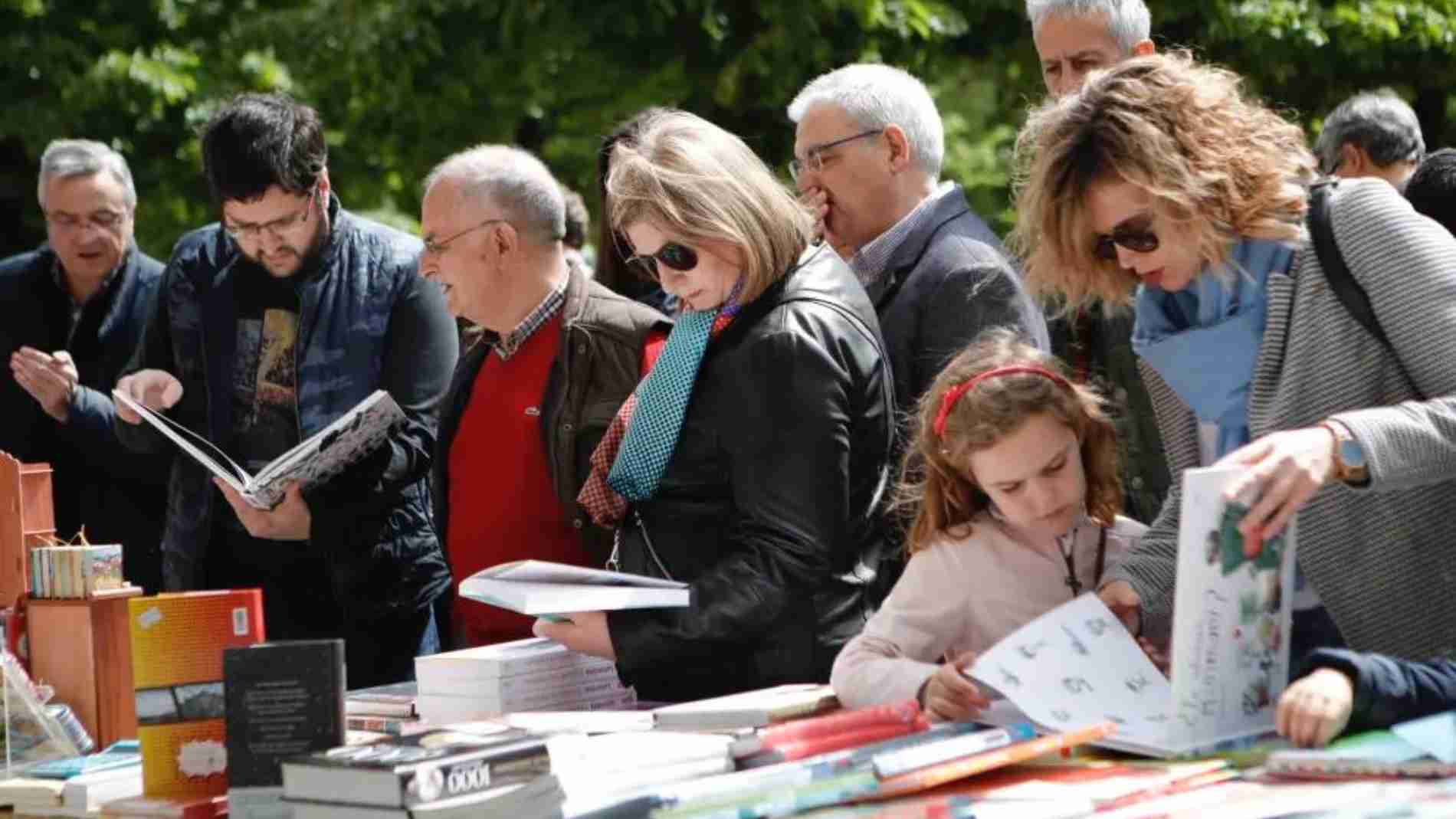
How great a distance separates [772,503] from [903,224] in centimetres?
110

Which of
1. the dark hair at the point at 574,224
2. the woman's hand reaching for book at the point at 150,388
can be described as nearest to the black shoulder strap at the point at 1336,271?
the woman's hand reaching for book at the point at 150,388

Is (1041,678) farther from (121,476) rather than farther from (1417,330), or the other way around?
(121,476)

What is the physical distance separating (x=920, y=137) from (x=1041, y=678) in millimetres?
1811

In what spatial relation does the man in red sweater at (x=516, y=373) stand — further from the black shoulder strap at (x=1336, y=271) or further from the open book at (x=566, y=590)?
the black shoulder strap at (x=1336, y=271)

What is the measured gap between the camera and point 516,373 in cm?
434

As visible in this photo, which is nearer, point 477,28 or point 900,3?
point 900,3

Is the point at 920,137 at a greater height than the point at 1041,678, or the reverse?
the point at 920,137

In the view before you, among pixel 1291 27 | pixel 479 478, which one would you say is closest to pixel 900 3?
pixel 1291 27

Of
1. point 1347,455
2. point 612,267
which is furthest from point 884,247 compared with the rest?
point 1347,455

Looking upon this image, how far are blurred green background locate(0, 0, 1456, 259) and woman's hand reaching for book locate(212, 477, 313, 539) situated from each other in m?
5.34

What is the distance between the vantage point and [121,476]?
5.70 metres

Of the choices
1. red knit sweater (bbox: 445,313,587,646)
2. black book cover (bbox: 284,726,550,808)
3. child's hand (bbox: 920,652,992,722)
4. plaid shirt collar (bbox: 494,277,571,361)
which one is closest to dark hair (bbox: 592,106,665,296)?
plaid shirt collar (bbox: 494,277,571,361)

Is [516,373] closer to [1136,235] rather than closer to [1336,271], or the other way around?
[1136,235]

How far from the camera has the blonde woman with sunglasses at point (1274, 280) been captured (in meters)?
2.94
